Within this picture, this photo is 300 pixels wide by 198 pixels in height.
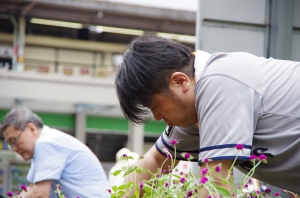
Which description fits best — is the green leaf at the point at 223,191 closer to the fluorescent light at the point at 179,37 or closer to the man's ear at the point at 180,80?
the man's ear at the point at 180,80

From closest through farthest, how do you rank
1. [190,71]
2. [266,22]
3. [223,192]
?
[223,192], [190,71], [266,22]

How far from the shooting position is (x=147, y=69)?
1.94 metres

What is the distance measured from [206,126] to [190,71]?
239mm

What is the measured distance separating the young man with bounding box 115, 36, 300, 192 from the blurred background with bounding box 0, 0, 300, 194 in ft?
36.6

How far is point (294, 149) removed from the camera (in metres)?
1.92

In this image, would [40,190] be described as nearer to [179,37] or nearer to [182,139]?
[182,139]

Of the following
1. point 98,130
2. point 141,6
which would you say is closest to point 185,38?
point 141,6

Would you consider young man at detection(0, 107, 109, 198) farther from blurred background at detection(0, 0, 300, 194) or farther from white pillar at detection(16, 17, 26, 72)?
white pillar at detection(16, 17, 26, 72)

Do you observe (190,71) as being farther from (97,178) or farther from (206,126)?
Result: (97,178)

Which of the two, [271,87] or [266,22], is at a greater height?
[266,22]

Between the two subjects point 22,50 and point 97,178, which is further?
point 22,50

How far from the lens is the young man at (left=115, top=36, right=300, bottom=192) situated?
1797 mm

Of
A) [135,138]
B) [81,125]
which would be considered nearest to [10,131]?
[81,125]

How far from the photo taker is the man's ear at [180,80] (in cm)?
196
